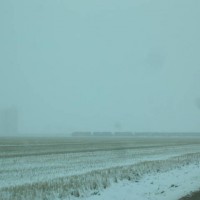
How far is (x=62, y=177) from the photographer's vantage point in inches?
843

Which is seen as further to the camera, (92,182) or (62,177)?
(62,177)

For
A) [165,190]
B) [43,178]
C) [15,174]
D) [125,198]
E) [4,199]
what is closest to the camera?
[4,199]

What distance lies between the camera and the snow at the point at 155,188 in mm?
16359

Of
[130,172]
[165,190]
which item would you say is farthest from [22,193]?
[130,172]

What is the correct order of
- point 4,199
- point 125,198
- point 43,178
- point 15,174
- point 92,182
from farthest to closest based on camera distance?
point 15,174, point 43,178, point 92,182, point 125,198, point 4,199

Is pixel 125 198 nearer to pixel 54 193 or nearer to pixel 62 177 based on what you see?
pixel 54 193

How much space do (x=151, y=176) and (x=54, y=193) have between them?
7.37 metres

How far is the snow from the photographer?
1636 cm

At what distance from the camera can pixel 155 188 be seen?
18.6 meters

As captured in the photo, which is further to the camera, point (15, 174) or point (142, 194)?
point (15, 174)

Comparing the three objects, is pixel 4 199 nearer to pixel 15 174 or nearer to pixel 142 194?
pixel 142 194

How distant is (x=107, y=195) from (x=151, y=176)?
6.34 metres

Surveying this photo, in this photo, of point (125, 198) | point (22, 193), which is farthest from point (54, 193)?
point (125, 198)

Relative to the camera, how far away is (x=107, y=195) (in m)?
16.4
